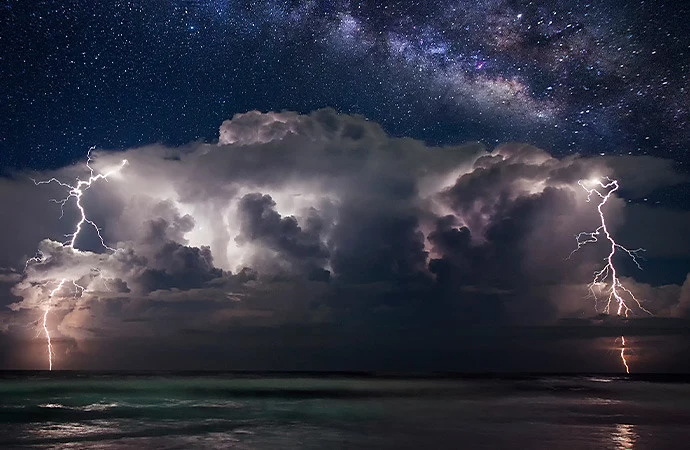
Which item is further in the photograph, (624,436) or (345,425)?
(345,425)

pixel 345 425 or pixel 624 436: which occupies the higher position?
pixel 345 425

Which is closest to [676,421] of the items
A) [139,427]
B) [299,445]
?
[299,445]

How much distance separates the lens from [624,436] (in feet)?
50.8

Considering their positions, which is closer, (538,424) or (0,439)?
(0,439)

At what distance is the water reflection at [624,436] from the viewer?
45.4 feet

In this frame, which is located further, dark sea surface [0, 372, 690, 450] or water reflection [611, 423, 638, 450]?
dark sea surface [0, 372, 690, 450]

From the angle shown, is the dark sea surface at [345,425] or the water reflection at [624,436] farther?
the dark sea surface at [345,425]

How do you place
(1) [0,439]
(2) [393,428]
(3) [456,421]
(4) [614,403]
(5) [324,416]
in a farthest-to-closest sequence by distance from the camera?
(4) [614,403]
(5) [324,416]
(3) [456,421]
(2) [393,428]
(1) [0,439]

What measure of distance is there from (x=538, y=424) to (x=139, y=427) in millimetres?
11345

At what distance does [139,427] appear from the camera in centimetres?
1714

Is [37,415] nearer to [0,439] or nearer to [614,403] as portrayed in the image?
[0,439]

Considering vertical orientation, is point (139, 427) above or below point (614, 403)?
above

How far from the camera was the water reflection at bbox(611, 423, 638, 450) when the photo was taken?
13.8 metres

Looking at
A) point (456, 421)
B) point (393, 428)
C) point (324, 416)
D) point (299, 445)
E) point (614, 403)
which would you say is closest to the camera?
point (299, 445)
